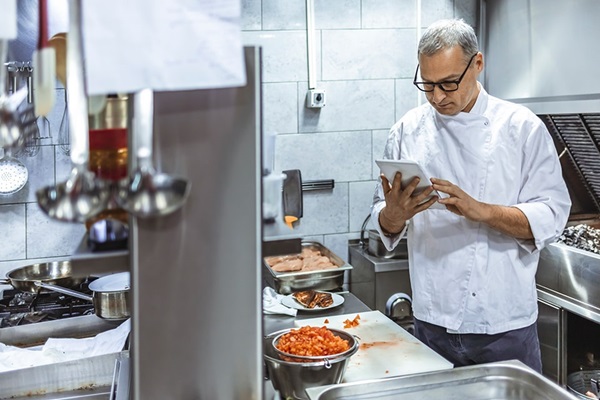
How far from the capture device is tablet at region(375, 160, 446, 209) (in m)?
1.80

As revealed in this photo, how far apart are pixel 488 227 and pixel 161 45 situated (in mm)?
1606

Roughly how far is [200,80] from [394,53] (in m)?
3.22

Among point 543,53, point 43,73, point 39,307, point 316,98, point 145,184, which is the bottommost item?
point 39,307

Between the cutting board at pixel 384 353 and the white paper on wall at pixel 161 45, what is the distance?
1063mm

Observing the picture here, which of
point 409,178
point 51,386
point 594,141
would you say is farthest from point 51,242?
point 594,141

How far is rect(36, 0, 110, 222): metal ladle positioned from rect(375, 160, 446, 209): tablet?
1247 mm

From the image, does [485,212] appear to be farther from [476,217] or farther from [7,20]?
[7,20]

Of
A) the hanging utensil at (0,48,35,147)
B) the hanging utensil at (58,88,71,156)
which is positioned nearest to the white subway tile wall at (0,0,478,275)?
the hanging utensil at (58,88,71,156)

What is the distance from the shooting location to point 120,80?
2.16 feet

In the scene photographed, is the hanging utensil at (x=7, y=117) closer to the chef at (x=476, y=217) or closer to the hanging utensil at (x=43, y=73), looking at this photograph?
the hanging utensil at (x=43, y=73)

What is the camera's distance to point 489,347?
202 centimetres

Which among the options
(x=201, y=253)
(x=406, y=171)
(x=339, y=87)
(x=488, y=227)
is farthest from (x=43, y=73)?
(x=339, y=87)

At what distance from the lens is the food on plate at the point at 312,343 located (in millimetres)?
1467

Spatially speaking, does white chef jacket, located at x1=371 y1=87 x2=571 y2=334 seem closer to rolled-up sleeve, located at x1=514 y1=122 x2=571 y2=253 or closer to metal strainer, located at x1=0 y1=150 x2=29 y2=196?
rolled-up sleeve, located at x1=514 y1=122 x2=571 y2=253
